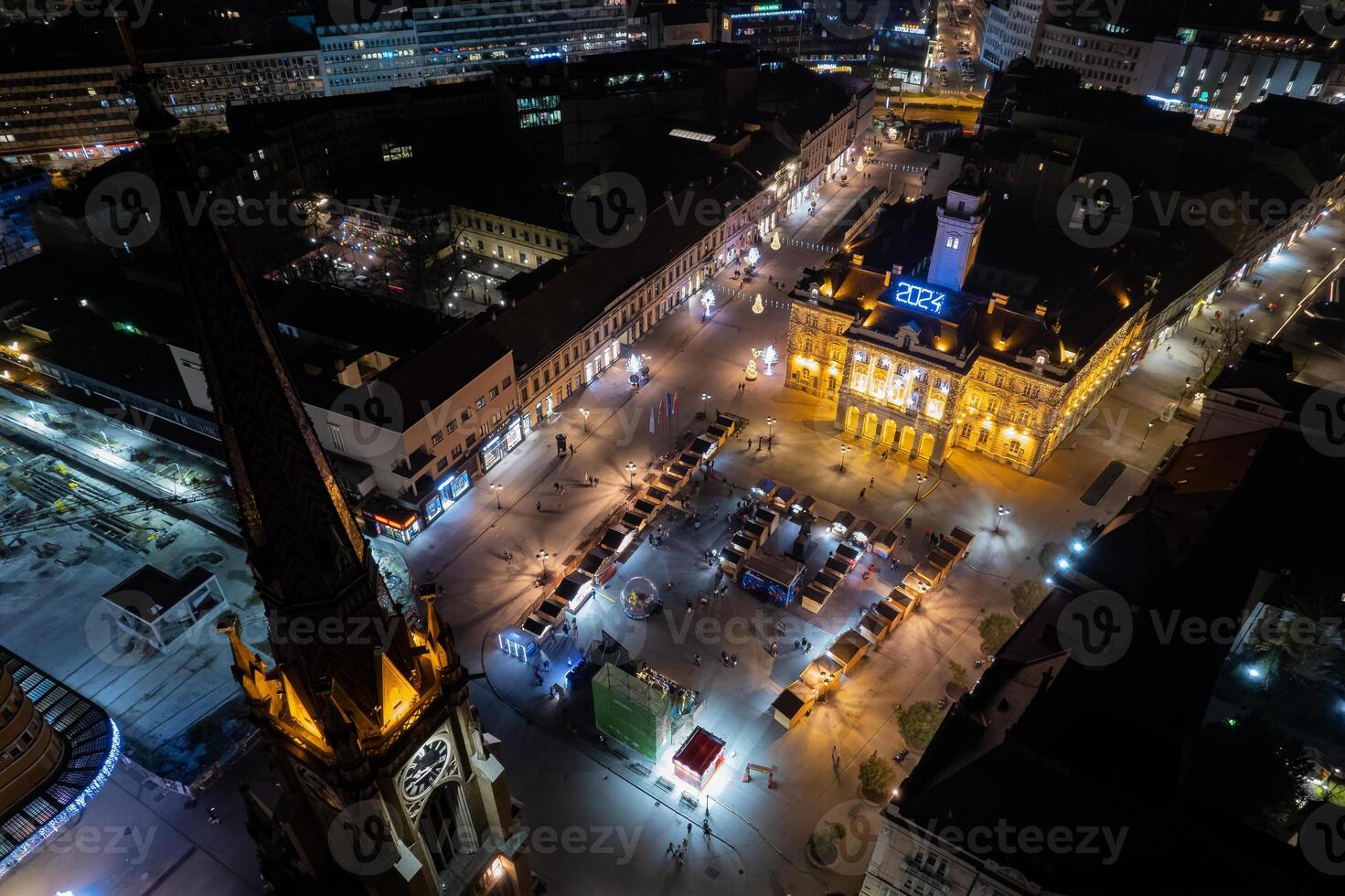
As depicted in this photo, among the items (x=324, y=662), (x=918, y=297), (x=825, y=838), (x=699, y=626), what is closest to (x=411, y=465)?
(x=699, y=626)

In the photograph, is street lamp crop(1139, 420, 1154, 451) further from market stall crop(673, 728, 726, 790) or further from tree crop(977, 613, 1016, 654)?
market stall crop(673, 728, 726, 790)

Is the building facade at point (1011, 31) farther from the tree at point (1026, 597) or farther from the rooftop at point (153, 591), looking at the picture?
the rooftop at point (153, 591)

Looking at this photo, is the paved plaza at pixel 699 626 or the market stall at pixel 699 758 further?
the market stall at pixel 699 758

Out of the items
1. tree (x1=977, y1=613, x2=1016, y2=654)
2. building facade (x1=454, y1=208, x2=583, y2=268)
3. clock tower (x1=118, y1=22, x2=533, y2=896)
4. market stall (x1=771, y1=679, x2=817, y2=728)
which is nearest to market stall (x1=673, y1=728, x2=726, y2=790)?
market stall (x1=771, y1=679, x2=817, y2=728)

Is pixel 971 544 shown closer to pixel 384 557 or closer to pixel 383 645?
pixel 384 557

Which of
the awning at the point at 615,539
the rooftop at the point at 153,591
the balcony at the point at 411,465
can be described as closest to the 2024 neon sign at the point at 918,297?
the awning at the point at 615,539

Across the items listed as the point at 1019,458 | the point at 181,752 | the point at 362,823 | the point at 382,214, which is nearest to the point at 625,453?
the point at 1019,458
